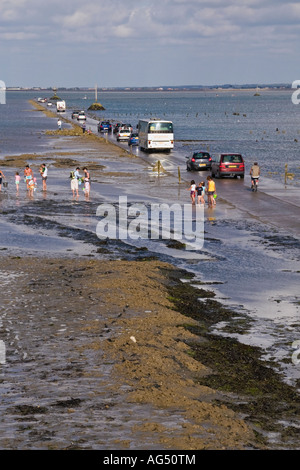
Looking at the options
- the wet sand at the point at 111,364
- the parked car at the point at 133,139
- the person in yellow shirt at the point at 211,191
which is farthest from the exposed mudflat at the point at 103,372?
the parked car at the point at 133,139

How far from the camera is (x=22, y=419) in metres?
13.1

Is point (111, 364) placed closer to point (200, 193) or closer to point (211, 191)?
point (211, 191)

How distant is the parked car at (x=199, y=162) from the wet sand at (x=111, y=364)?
3200 cm

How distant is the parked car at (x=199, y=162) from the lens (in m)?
58.1

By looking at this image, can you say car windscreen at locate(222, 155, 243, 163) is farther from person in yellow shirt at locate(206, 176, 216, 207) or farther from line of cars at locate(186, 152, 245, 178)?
person in yellow shirt at locate(206, 176, 216, 207)

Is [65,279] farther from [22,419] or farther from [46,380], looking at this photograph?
[22,419]

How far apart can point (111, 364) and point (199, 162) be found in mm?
43135

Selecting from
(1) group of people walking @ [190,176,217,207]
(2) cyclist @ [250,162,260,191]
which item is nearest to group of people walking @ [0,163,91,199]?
(1) group of people walking @ [190,176,217,207]

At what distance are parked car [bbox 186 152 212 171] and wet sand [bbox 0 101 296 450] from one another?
105ft

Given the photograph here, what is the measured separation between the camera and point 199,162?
58.1 meters

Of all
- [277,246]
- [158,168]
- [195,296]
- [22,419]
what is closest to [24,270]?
[195,296]

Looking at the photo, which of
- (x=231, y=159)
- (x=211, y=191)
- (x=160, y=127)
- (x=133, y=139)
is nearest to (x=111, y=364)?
(x=211, y=191)
